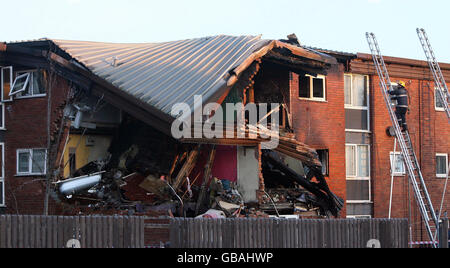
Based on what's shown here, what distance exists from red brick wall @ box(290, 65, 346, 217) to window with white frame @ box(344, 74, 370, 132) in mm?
600

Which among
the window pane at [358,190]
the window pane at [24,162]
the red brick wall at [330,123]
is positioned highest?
the red brick wall at [330,123]

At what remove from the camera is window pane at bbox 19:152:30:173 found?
21.3 metres

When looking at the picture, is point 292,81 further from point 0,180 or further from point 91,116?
point 0,180

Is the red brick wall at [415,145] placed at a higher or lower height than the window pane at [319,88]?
lower

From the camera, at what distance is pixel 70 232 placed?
1355cm

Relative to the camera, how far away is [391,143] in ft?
93.4

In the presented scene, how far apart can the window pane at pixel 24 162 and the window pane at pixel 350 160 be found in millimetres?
12238

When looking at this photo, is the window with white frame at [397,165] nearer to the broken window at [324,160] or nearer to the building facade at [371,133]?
the building facade at [371,133]

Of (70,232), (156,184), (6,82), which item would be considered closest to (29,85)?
(6,82)

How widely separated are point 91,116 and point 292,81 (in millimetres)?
8200

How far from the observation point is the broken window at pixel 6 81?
21.8 meters

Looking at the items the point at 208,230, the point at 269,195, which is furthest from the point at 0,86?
the point at 208,230

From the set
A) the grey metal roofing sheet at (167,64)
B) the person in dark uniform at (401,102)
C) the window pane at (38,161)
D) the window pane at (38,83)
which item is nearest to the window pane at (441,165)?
the person in dark uniform at (401,102)

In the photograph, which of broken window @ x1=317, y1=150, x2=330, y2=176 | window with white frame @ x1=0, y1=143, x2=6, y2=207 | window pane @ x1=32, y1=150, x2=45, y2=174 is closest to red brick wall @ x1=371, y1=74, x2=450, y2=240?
broken window @ x1=317, y1=150, x2=330, y2=176
